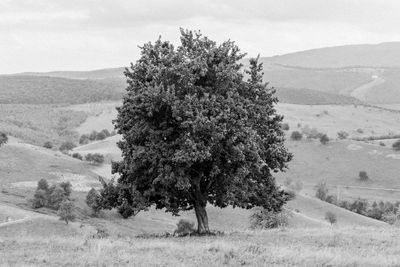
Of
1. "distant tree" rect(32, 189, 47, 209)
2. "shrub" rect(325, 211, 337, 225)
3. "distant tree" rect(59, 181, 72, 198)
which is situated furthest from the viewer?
"shrub" rect(325, 211, 337, 225)

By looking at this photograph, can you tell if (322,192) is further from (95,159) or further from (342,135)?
(342,135)

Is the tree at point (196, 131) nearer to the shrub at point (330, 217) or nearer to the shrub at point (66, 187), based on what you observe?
the shrub at point (66, 187)

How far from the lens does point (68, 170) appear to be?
11256cm

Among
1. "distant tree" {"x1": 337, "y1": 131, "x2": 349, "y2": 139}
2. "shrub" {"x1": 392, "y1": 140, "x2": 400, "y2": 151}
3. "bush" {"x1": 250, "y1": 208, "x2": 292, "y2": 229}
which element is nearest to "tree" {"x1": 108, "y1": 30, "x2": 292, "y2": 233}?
"bush" {"x1": 250, "y1": 208, "x2": 292, "y2": 229}

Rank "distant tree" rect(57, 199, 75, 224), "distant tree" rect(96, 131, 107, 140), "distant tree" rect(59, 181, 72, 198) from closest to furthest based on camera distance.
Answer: "distant tree" rect(57, 199, 75, 224)
"distant tree" rect(59, 181, 72, 198)
"distant tree" rect(96, 131, 107, 140)

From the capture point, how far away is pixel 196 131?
1214 inches

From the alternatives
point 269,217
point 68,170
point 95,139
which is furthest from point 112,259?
point 95,139

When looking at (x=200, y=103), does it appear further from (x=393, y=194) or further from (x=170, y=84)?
(x=393, y=194)

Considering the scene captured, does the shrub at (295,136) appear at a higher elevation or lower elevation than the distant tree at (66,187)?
higher

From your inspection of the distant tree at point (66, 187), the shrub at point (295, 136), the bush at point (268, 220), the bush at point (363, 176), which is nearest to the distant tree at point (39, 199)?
the distant tree at point (66, 187)

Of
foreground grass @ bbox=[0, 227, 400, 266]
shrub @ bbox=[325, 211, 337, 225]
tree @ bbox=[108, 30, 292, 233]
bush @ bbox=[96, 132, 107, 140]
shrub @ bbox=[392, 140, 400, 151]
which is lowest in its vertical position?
shrub @ bbox=[325, 211, 337, 225]

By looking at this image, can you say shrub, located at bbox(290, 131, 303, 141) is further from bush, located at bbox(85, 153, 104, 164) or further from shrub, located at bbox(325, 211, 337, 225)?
shrub, located at bbox(325, 211, 337, 225)

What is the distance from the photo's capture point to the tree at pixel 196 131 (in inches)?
1230

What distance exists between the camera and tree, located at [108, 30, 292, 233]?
31.2 m
